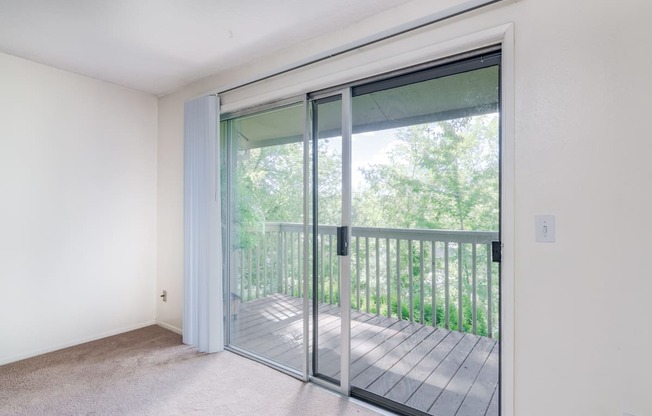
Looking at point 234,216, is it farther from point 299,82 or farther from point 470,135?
point 470,135

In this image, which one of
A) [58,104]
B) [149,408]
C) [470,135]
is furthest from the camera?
[58,104]

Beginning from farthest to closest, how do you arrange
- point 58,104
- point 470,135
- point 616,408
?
point 58,104 < point 470,135 < point 616,408

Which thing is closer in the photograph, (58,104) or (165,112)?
(58,104)

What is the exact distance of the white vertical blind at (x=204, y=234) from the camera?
274cm

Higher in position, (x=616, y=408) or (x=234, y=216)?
(x=234, y=216)

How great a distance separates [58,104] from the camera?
2746mm

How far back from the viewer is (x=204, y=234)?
108 inches

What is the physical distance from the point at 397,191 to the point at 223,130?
1.81 meters

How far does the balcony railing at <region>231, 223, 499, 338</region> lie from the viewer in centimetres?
176

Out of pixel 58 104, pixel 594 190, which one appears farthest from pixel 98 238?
pixel 594 190

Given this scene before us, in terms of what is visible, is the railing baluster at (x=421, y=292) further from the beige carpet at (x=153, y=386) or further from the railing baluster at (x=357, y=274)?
the beige carpet at (x=153, y=386)

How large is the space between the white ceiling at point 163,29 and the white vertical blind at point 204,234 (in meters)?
0.50

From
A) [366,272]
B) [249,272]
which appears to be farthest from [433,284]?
[249,272]

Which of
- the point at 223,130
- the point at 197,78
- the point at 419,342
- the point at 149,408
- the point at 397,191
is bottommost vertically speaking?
the point at 149,408
